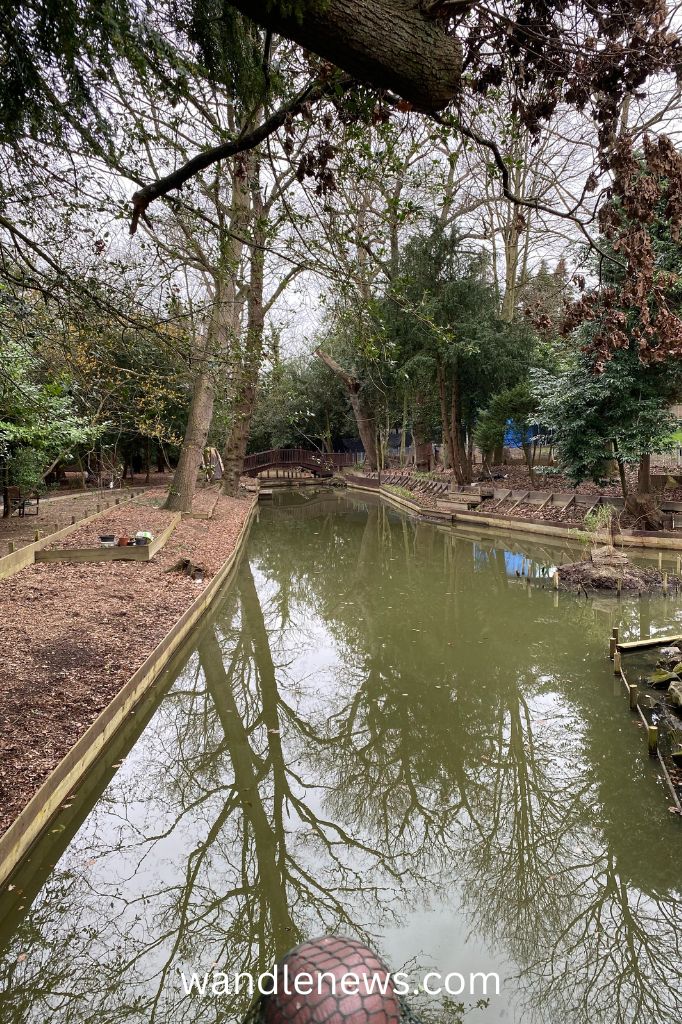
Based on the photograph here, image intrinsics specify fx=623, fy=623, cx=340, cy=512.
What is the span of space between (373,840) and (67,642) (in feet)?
12.7

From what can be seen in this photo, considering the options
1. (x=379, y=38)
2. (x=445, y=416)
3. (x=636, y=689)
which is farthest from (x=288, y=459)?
(x=379, y=38)

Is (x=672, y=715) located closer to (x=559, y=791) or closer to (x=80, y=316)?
(x=559, y=791)

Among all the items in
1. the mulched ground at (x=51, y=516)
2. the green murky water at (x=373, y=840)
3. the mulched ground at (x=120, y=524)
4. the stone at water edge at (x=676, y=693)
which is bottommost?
the green murky water at (x=373, y=840)

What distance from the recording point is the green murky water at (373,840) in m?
3.09

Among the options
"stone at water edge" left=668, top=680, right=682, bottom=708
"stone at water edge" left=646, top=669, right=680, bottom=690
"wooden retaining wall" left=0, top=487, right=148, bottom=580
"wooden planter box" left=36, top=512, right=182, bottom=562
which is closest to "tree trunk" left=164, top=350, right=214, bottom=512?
"wooden retaining wall" left=0, top=487, right=148, bottom=580

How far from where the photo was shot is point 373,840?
164 inches

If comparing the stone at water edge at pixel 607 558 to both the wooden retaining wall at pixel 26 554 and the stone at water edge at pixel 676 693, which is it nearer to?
the stone at water edge at pixel 676 693

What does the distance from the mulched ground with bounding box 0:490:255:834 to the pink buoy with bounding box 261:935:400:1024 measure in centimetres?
224

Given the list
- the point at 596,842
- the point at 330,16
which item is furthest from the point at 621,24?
the point at 596,842

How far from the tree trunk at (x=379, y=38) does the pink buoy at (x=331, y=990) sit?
3173 millimetres

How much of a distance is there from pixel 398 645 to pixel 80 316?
17.0ft

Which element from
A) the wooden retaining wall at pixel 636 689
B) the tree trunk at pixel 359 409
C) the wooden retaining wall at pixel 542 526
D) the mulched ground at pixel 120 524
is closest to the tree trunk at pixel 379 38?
the wooden retaining wall at pixel 636 689

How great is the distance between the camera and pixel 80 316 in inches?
193

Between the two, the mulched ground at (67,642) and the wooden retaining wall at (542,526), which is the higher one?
the mulched ground at (67,642)
